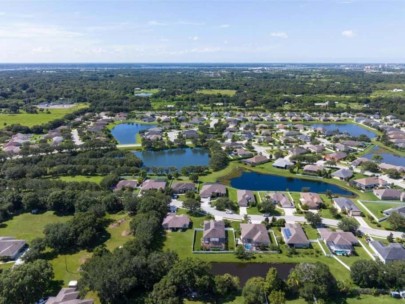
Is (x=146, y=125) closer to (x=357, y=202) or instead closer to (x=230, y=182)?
(x=230, y=182)

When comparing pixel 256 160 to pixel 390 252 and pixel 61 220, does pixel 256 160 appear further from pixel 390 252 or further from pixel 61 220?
pixel 61 220

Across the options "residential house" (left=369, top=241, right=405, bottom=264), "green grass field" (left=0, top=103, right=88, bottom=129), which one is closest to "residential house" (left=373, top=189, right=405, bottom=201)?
"residential house" (left=369, top=241, right=405, bottom=264)

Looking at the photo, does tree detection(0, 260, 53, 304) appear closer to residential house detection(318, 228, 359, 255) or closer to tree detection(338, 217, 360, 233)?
residential house detection(318, 228, 359, 255)

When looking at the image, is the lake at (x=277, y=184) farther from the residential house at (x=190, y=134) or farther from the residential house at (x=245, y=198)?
the residential house at (x=190, y=134)

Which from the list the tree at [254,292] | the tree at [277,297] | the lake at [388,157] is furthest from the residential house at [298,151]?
the tree at [277,297]

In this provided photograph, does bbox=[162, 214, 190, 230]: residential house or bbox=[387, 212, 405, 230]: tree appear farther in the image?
bbox=[162, 214, 190, 230]: residential house
